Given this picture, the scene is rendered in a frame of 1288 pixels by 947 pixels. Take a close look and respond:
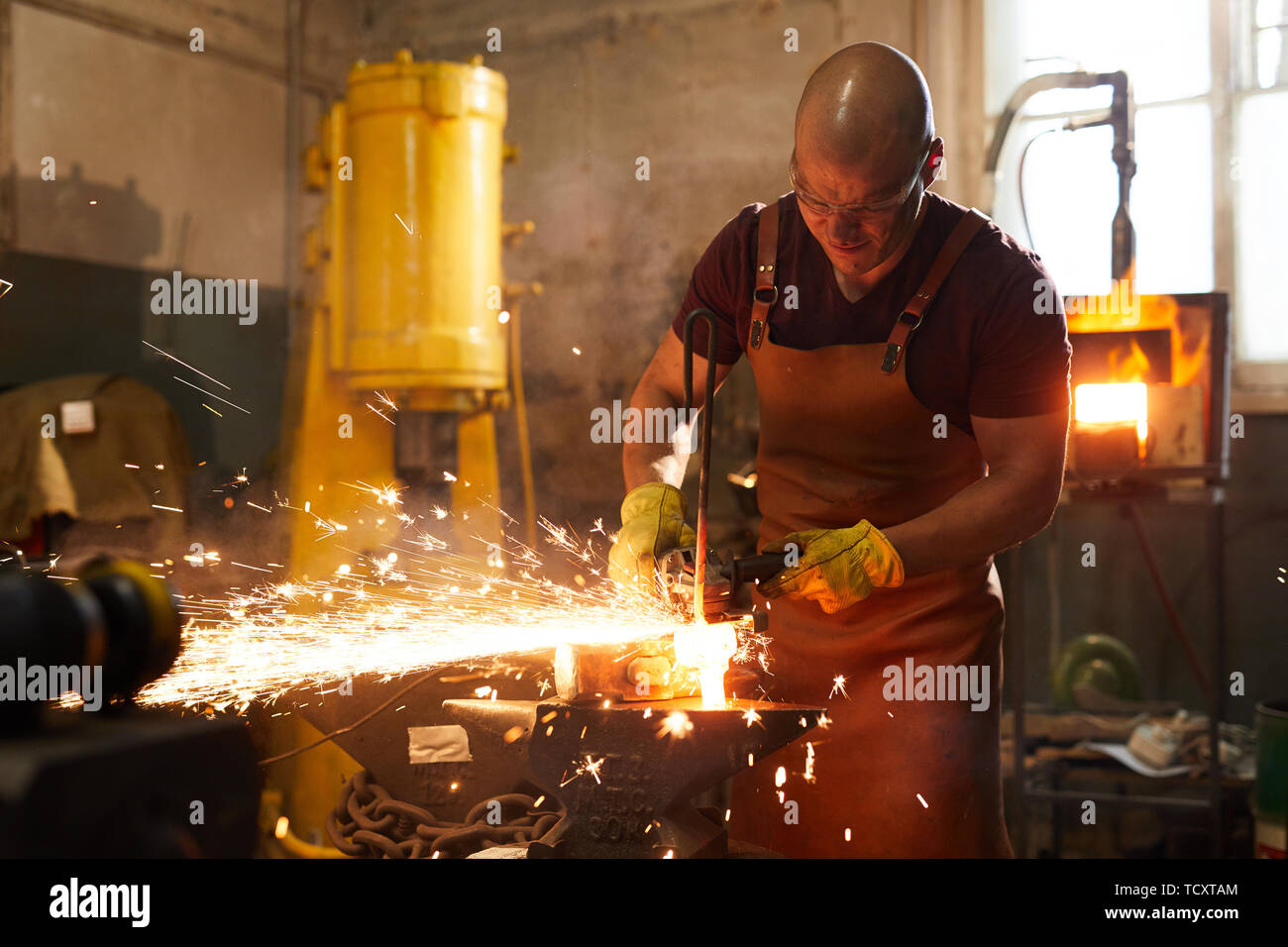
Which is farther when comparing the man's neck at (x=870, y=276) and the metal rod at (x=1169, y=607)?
the metal rod at (x=1169, y=607)

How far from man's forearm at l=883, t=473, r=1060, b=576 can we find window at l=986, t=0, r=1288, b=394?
2.23 meters

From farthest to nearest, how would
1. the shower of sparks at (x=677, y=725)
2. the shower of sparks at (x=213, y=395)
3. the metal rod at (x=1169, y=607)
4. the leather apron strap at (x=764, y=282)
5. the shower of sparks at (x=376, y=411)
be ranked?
the shower of sparks at (x=213, y=395), the metal rod at (x=1169, y=607), the shower of sparks at (x=376, y=411), the leather apron strap at (x=764, y=282), the shower of sparks at (x=677, y=725)

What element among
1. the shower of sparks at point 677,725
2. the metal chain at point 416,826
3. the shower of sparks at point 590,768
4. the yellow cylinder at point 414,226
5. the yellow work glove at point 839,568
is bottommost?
the metal chain at point 416,826

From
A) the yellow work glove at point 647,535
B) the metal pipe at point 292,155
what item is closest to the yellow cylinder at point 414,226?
the metal pipe at point 292,155

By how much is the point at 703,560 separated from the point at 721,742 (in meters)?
0.26

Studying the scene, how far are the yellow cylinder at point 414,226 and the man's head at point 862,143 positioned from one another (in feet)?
5.24

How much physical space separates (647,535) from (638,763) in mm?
462

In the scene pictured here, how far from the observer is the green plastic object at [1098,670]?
11.8 ft

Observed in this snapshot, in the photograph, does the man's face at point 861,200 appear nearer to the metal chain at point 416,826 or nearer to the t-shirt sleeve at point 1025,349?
the t-shirt sleeve at point 1025,349

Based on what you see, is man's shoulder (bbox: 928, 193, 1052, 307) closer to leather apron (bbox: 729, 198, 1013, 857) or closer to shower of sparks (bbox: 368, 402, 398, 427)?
leather apron (bbox: 729, 198, 1013, 857)

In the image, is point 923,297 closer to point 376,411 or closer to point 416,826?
point 416,826

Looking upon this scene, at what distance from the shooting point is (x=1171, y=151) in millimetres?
3658

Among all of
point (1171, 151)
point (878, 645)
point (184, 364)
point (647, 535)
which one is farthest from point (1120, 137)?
point (184, 364)
